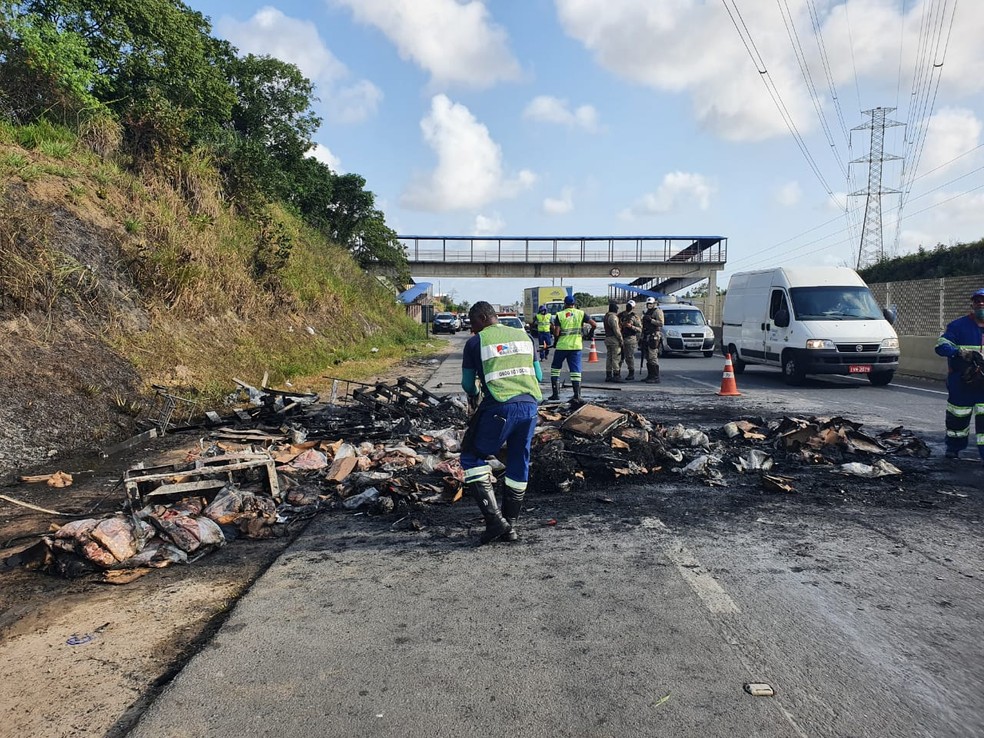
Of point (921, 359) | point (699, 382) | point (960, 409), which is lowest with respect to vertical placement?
point (699, 382)

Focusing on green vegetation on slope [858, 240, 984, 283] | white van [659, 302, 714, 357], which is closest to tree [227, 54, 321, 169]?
white van [659, 302, 714, 357]

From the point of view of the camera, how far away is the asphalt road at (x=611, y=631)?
2580 millimetres

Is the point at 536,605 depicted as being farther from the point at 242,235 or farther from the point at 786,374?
the point at 242,235

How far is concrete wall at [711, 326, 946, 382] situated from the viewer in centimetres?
1523

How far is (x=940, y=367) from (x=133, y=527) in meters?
16.7

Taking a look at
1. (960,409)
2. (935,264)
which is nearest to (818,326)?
(960,409)

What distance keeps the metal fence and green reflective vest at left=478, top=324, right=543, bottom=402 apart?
1782 centimetres

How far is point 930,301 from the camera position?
19.4 m

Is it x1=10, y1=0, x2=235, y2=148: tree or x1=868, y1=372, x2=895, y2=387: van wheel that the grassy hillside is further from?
x1=868, y1=372, x2=895, y2=387: van wheel

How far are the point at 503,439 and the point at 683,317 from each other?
20.4 metres

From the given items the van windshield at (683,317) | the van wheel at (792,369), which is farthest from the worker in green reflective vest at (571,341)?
the van windshield at (683,317)

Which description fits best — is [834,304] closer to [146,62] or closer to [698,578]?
[698,578]

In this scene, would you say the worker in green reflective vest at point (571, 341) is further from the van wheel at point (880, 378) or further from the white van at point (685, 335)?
the white van at point (685, 335)

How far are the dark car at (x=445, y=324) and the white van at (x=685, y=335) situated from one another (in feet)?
107
